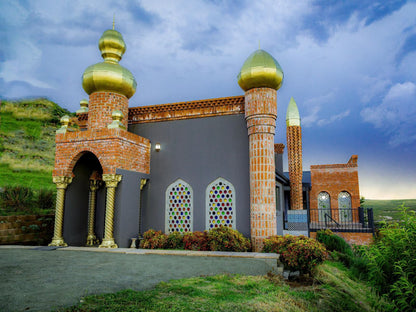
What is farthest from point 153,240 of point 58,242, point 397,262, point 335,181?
point 335,181

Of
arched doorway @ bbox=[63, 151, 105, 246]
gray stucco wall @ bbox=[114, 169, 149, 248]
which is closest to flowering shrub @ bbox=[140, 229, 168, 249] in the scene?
gray stucco wall @ bbox=[114, 169, 149, 248]

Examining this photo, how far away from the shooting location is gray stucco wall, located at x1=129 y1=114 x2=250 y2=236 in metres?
9.11

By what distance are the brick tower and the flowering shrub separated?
8.17 ft

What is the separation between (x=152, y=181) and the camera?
396 inches

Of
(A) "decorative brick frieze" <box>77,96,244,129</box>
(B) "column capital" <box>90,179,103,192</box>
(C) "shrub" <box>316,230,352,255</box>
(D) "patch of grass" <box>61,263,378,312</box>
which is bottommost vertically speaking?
(C) "shrub" <box>316,230,352,255</box>

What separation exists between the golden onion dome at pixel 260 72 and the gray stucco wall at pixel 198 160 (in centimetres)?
110

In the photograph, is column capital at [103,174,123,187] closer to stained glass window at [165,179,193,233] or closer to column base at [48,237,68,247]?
stained glass window at [165,179,193,233]

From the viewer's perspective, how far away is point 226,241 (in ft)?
25.7

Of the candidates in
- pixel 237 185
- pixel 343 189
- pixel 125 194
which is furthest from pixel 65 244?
pixel 343 189

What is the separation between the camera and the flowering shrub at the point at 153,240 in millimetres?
8539

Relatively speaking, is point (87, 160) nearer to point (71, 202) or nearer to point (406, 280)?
point (71, 202)

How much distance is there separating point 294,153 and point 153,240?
39.4ft

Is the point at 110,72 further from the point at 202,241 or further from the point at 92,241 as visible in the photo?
the point at 202,241

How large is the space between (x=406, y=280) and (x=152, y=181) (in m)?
7.88
